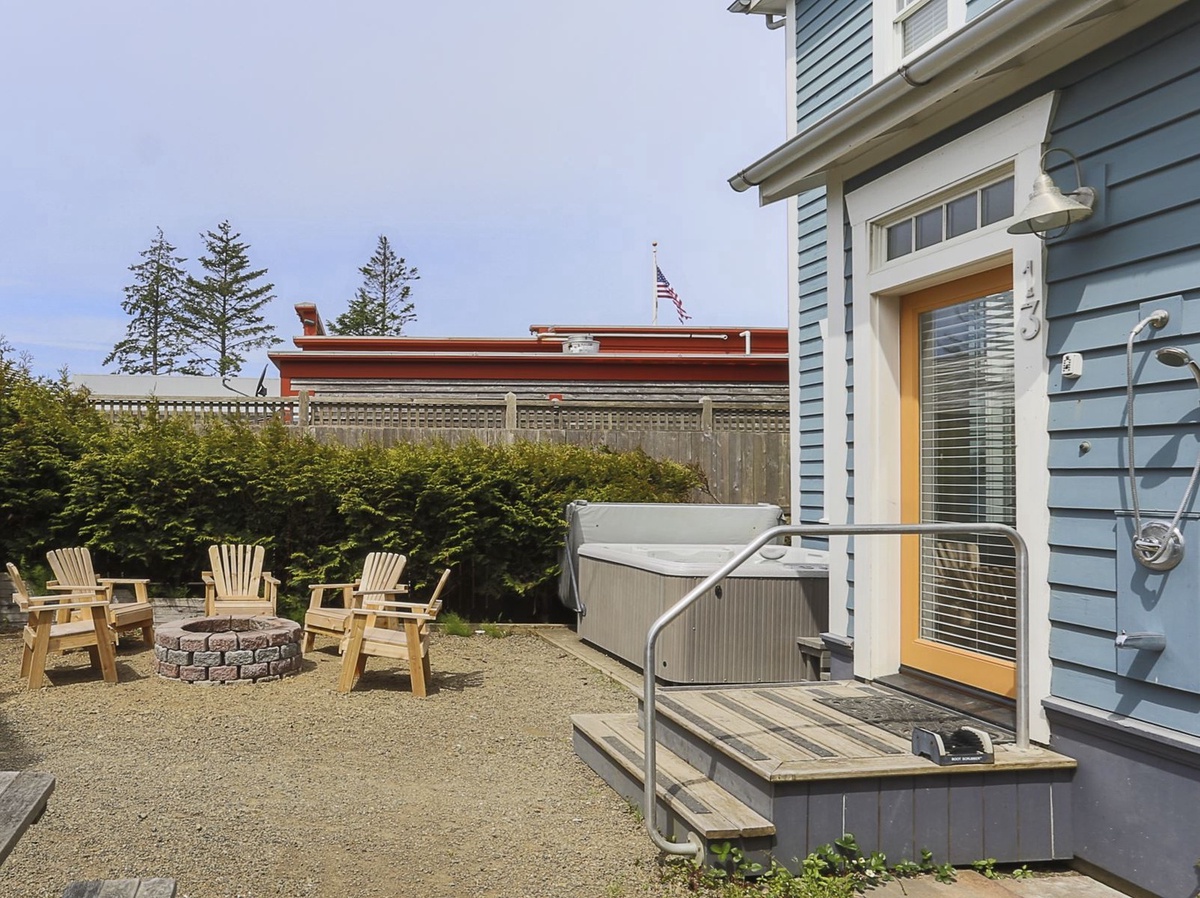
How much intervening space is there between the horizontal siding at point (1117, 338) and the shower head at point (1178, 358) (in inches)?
2.7

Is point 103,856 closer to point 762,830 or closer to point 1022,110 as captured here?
point 762,830

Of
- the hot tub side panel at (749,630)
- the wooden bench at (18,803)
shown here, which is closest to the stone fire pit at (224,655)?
the hot tub side panel at (749,630)

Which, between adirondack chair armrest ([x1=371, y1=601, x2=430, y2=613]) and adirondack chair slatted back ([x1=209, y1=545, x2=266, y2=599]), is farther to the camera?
adirondack chair slatted back ([x1=209, y1=545, x2=266, y2=599])

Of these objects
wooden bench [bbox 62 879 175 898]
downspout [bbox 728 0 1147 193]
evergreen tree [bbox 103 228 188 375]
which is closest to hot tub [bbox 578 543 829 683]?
downspout [bbox 728 0 1147 193]

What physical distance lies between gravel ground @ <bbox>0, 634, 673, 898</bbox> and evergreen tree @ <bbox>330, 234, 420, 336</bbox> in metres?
31.3

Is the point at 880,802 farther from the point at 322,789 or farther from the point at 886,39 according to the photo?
the point at 886,39

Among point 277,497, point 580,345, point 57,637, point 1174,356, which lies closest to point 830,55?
point 1174,356

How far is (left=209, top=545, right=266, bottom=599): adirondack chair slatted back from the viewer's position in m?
8.72

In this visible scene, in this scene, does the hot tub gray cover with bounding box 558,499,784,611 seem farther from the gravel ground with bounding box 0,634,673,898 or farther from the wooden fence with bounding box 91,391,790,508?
the wooden fence with bounding box 91,391,790,508

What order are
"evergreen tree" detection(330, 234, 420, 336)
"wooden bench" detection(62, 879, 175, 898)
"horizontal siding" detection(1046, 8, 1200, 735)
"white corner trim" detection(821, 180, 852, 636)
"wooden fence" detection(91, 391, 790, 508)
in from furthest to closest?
"evergreen tree" detection(330, 234, 420, 336)
"wooden fence" detection(91, 391, 790, 508)
"white corner trim" detection(821, 180, 852, 636)
"horizontal siding" detection(1046, 8, 1200, 735)
"wooden bench" detection(62, 879, 175, 898)

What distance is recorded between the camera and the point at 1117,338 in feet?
11.2

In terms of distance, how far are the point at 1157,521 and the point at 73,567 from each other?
25.0 ft

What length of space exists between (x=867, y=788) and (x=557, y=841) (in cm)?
119

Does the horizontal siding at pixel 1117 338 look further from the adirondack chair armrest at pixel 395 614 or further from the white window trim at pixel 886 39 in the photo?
the adirondack chair armrest at pixel 395 614
